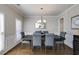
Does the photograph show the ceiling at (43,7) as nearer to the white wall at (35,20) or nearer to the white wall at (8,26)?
the white wall at (8,26)

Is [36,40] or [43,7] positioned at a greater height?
[43,7]

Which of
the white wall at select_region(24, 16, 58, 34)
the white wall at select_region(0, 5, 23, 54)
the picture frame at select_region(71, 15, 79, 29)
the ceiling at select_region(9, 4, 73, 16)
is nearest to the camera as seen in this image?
the white wall at select_region(0, 5, 23, 54)

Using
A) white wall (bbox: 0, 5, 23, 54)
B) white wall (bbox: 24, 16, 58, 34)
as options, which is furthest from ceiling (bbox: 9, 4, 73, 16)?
white wall (bbox: 24, 16, 58, 34)

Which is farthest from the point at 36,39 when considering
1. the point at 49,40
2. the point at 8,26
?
the point at 8,26

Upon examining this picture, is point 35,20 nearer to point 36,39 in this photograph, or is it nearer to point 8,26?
point 8,26

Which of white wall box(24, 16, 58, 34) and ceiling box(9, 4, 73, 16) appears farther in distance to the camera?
white wall box(24, 16, 58, 34)

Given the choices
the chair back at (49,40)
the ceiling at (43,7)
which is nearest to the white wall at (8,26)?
the ceiling at (43,7)

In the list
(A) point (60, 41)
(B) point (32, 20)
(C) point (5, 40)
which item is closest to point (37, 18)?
(B) point (32, 20)

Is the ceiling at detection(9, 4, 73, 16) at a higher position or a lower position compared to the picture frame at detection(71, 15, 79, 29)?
higher

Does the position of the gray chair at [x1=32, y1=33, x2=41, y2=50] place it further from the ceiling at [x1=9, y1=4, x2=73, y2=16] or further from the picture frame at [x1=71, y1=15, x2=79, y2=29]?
the picture frame at [x1=71, y1=15, x2=79, y2=29]
